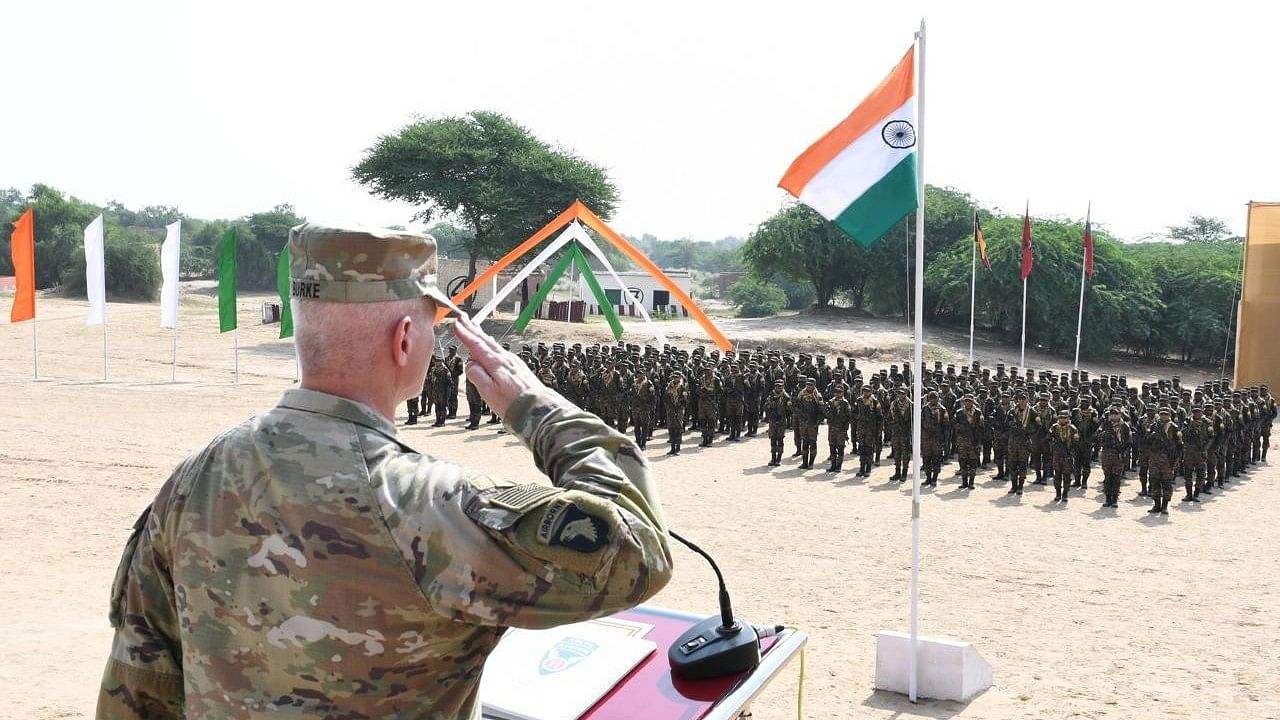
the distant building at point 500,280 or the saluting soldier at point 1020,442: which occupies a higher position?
the distant building at point 500,280

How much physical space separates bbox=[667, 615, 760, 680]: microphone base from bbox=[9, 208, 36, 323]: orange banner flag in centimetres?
2087

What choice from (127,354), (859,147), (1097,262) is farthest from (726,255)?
(859,147)

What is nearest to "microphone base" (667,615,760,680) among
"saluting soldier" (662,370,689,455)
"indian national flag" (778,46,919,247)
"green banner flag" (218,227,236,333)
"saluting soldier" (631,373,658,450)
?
"indian national flag" (778,46,919,247)

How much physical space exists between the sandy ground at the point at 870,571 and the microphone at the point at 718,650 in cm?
377

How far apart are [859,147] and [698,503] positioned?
21.7 feet

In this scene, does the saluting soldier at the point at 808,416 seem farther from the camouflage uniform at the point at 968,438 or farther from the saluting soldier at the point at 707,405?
the saluting soldier at the point at 707,405

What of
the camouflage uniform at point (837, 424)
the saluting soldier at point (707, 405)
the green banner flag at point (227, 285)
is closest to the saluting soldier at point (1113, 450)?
the camouflage uniform at point (837, 424)

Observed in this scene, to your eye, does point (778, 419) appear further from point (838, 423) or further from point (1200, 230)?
point (1200, 230)

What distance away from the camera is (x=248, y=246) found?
58531mm

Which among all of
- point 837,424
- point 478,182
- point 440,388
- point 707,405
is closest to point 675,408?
point 707,405

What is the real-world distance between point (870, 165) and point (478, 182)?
100 ft

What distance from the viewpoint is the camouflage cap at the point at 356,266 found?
4.75ft

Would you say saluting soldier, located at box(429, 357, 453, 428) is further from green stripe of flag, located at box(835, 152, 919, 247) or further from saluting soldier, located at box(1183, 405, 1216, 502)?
green stripe of flag, located at box(835, 152, 919, 247)

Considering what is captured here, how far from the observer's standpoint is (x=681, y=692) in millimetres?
2154
